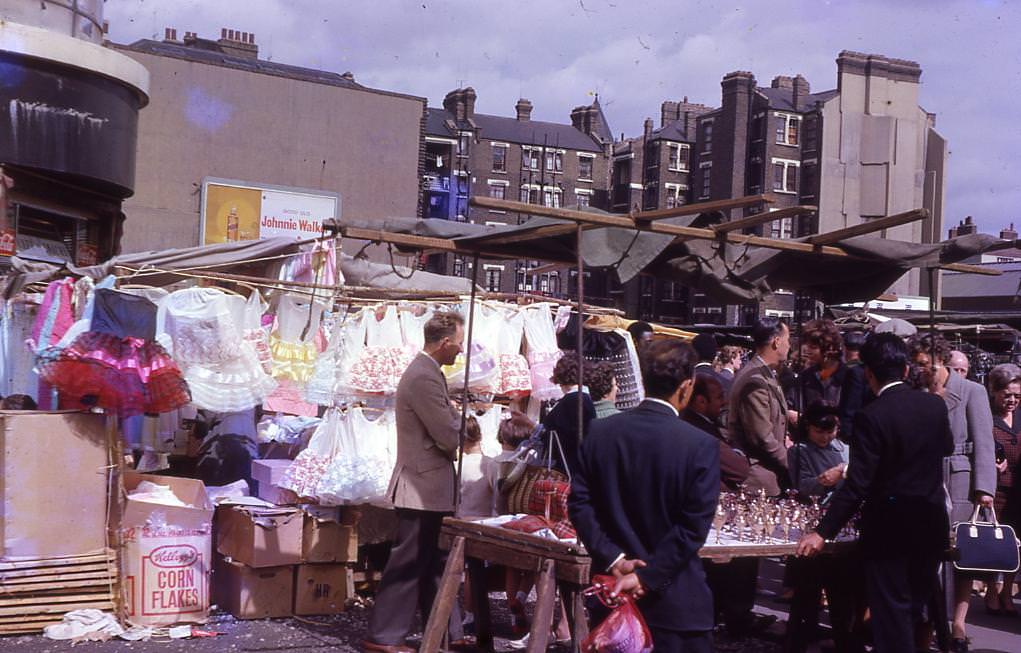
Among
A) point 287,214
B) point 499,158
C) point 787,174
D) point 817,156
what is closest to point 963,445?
point 287,214

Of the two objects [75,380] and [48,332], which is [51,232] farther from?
[75,380]

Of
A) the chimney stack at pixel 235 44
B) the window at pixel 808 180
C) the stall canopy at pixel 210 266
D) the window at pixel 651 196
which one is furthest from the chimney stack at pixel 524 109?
the stall canopy at pixel 210 266

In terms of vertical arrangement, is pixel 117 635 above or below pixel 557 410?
below

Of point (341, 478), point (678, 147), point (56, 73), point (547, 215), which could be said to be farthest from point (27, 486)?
point (678, 147)

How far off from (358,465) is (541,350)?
3.10 meters

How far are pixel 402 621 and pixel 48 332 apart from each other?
371cm

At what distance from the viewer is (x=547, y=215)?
576cm

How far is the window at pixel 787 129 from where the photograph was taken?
64438 millimetres

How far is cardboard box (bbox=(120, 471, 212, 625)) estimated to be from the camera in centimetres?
793

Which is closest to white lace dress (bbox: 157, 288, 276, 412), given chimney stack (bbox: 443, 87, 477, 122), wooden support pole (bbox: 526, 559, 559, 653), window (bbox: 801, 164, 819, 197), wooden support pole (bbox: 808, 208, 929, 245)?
wooden support pole (bbox: 526, 559, 559, 653)

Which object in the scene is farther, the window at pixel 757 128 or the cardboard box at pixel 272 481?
the window at pixel 757 128

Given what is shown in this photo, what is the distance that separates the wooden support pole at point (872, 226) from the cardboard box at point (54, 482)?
5.16 metres

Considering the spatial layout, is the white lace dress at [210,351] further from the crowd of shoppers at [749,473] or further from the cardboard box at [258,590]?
the crowd of shoppers at [749,473]

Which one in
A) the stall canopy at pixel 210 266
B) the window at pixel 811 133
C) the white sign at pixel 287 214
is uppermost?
the window at pixel 811 133
